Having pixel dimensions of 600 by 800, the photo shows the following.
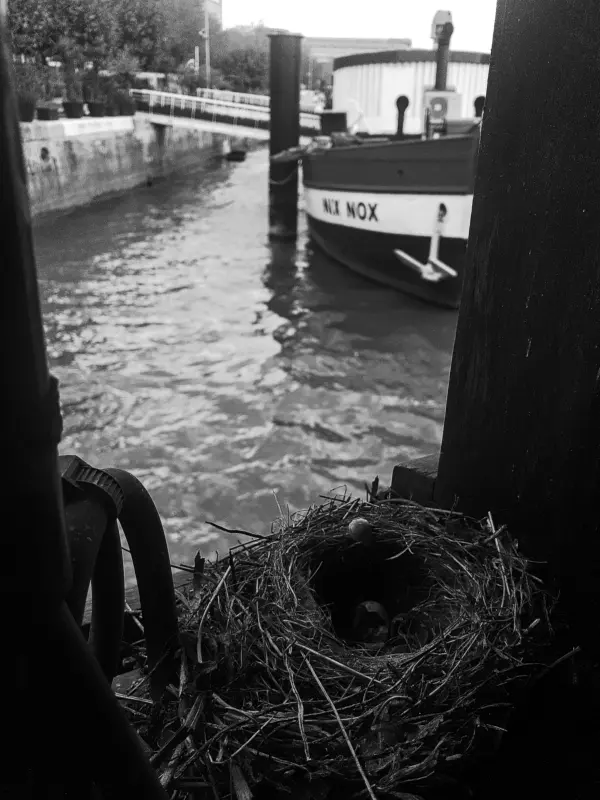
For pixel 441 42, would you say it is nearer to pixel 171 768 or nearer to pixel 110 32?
pixel 110 32

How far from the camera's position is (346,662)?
1.21m

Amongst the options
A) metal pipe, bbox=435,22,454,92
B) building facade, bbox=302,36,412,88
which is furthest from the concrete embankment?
building facade, bbox=302,36,412,88

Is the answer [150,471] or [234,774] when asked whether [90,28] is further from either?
[234,774]

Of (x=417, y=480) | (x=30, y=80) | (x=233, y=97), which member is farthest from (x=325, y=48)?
(x=417, y=480)

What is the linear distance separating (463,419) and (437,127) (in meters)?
9.17

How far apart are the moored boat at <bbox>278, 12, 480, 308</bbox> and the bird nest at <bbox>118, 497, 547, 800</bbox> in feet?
24.2

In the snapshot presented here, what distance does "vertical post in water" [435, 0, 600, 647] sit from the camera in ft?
3.89

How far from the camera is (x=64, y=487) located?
0.81 m

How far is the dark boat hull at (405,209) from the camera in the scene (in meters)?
8.48

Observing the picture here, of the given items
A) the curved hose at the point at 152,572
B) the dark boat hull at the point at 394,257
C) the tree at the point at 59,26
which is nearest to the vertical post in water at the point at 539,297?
the curved hose at the point at 152,572

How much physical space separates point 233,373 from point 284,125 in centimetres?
673

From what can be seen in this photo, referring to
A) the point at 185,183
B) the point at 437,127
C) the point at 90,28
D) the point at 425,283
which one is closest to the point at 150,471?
the point at 425,283

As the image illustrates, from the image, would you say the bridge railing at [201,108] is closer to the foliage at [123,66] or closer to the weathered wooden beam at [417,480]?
the foliage at [123,66]

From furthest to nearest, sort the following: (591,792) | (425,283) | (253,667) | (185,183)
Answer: (185,183), (425,283), (591,792), (253,667)
